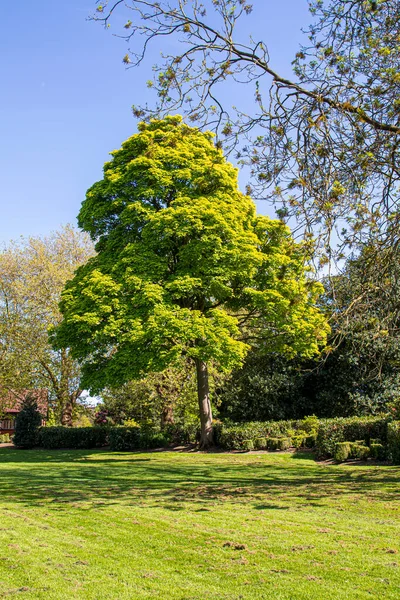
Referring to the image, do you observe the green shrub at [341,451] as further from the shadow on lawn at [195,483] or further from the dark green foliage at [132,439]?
the dark green foliage at [132,439]

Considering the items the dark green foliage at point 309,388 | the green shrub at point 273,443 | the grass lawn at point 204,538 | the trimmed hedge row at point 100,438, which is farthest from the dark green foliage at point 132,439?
the grass lawn at point 204,538

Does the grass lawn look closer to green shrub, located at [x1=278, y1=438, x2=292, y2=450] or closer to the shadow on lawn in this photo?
the shadow on lawn

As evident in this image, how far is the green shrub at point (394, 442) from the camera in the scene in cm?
1365

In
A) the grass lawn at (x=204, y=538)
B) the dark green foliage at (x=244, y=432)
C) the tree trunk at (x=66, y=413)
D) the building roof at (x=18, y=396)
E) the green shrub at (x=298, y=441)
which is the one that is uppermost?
the building roof at (x=18, y=396)

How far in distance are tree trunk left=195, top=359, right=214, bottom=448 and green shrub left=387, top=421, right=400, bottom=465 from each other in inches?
322

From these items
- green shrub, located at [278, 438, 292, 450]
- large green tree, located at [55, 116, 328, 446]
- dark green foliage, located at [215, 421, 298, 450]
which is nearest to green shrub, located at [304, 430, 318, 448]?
green shrub, located at [278, 438, 292, 450]

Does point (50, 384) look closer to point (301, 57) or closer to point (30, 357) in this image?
point (30, 357)

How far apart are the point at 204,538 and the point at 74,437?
69.7ft

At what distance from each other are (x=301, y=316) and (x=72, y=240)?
722 inches

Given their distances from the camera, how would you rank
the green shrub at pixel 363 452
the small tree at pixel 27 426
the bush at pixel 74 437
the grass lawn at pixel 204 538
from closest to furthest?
1. the grass lawn at pixel 204 538
2. the green shrub at pixel 363 452
3. the bush at pixel 74 437
4. the small tree at pixel 27 426

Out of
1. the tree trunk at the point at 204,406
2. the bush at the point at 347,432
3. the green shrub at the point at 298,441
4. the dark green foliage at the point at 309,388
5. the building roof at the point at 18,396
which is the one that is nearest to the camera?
the bush at the point at 347,432

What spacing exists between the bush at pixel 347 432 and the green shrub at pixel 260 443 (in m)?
→ 3.27

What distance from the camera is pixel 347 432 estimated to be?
1639 cm

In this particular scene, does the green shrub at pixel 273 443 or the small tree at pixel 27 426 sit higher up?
the small tree at pixel 27 426
